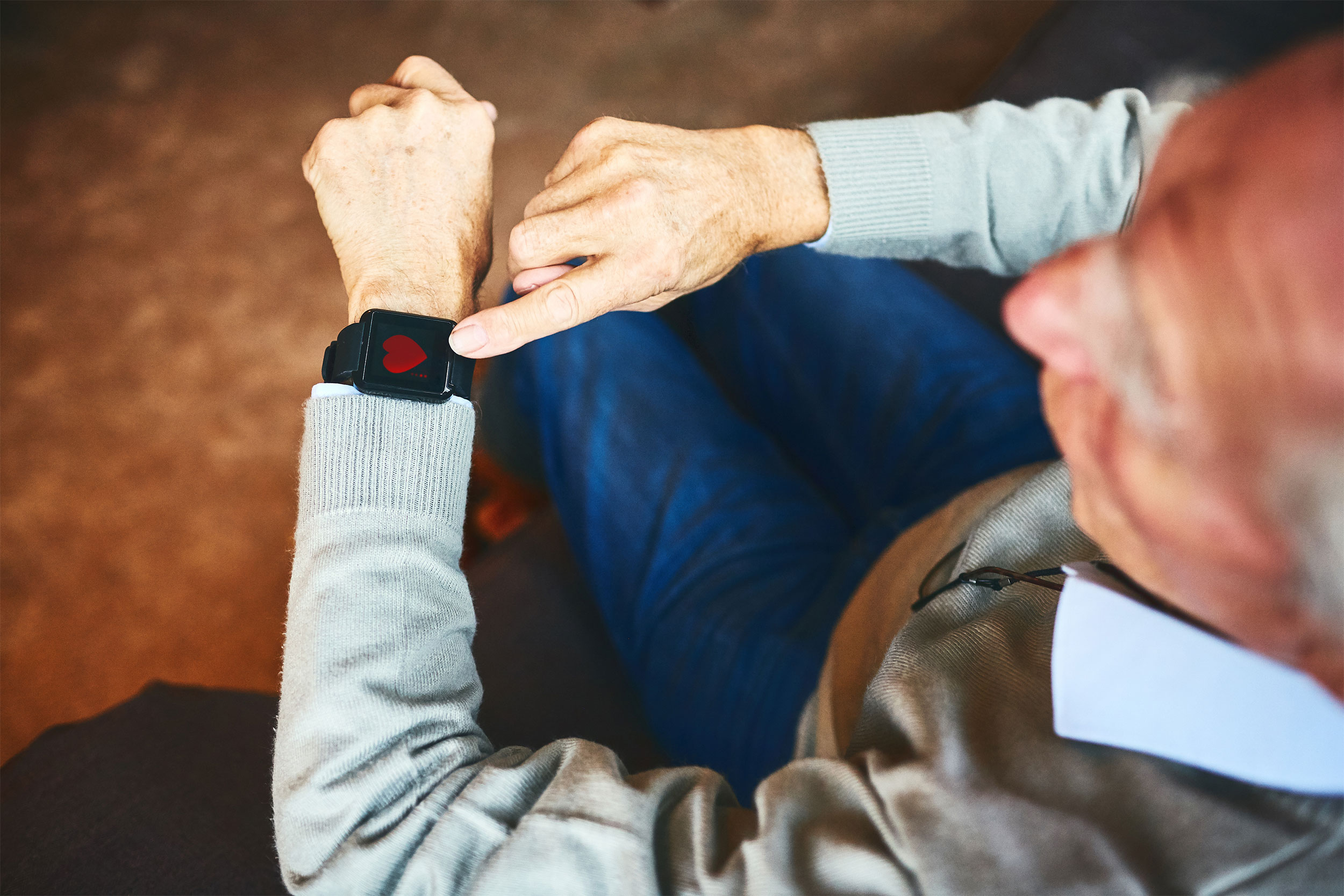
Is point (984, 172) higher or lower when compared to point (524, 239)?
higher

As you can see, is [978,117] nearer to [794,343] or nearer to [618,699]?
[794,343]

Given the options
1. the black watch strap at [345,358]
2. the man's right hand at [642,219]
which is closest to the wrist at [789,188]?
the man's right hand at [642,219]

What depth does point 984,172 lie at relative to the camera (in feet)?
2.72

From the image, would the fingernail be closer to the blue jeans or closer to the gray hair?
the blue jeans

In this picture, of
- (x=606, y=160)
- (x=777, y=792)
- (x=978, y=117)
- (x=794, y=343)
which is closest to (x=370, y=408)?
(x=606, y=160)

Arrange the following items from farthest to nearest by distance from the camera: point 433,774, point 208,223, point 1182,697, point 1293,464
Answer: point 208,223, point 433,774, point 1182,697, point 1293,464

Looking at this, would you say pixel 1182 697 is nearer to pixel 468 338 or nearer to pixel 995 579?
pixel 995 579

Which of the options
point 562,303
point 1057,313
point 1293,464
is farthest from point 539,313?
point 1293,464

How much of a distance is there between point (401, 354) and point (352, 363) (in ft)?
0.13

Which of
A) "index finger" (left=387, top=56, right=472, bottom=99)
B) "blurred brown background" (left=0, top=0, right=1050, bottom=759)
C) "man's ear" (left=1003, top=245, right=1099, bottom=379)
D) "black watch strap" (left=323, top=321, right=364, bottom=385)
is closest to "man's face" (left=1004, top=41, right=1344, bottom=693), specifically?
"man's ear" (left=1003, top=245, right=1099, bottom=379)

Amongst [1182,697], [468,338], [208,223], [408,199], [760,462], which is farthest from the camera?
[208,223]

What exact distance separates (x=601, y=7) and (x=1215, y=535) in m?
1.90

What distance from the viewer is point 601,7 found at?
1855 millimetres

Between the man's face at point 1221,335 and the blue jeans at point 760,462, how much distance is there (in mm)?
495
